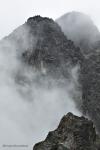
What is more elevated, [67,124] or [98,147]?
[67,124]

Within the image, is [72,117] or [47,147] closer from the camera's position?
[47,147]

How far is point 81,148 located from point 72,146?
2240 millimetres

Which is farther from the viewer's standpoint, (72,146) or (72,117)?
(72,117)

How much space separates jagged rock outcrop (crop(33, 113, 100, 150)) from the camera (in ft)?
309

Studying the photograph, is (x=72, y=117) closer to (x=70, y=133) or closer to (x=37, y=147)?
(x=70, y=133)

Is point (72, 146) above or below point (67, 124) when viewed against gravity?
below

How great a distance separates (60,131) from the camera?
10162cm

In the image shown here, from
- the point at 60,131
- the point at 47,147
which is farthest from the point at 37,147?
the point at 60,131

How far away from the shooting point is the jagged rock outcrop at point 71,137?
94.2 m

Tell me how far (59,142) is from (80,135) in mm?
7210

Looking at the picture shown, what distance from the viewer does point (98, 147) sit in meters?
101

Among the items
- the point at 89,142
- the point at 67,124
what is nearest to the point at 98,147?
the point at 89,142

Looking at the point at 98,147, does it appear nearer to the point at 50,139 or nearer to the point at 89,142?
the point at 89,142

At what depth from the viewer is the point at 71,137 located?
99125mm
